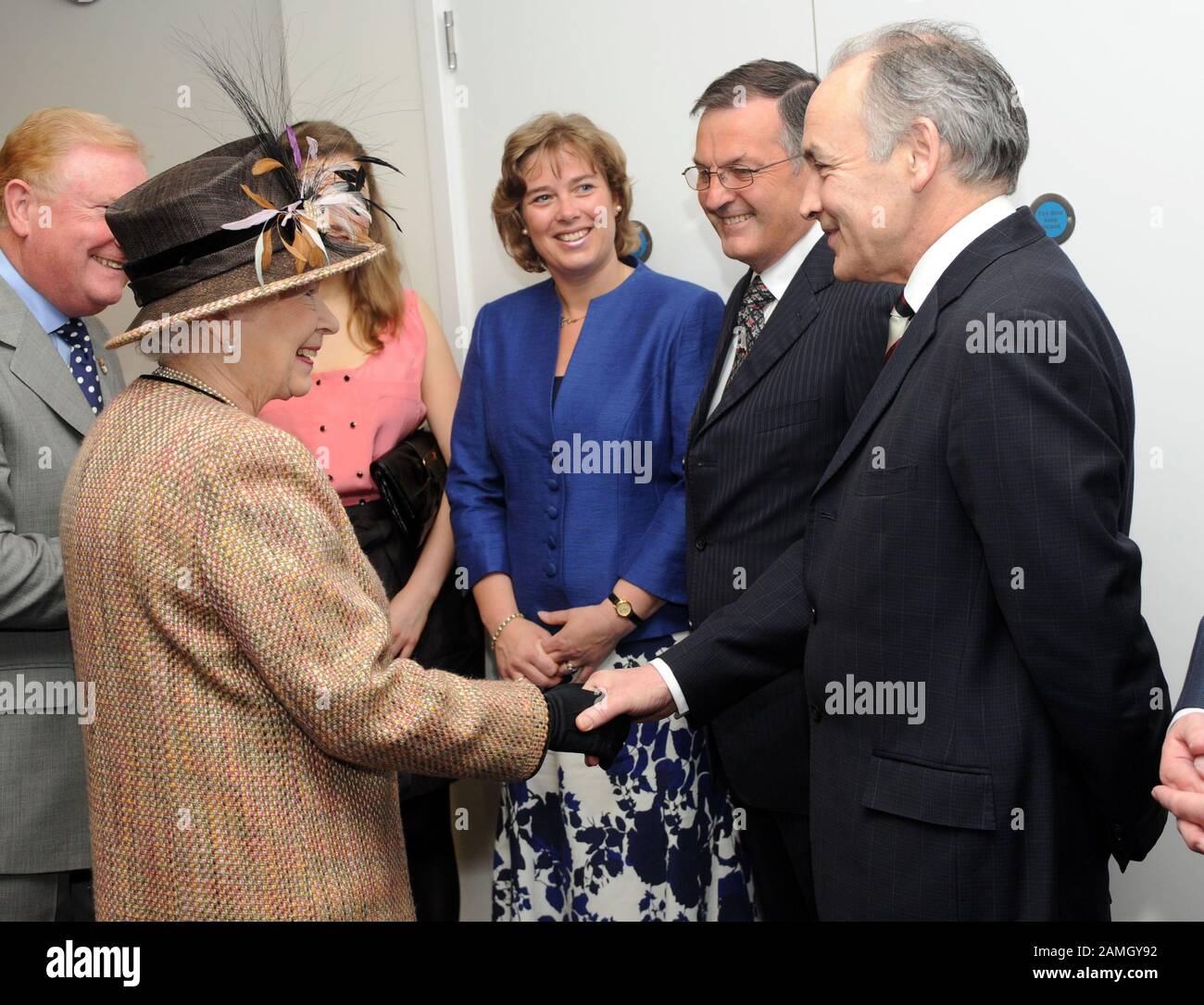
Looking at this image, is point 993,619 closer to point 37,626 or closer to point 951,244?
point 951,244

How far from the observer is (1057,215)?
7.81 feet

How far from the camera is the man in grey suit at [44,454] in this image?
1991 millimetres

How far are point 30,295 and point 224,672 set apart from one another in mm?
1028

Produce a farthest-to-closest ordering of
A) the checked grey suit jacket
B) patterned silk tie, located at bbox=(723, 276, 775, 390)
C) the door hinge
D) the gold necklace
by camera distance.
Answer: the door hinge
patterned silk tie, located at bbox=(723, 276, 775, 390)
the checked grey suit jacket
the gold necklace

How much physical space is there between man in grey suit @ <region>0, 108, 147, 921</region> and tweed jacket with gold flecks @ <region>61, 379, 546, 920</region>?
512 millimetres

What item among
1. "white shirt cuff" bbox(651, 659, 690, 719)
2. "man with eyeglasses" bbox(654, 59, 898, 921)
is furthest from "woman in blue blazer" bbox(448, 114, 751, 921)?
"white shirt cuff" bbox(651, 659, 690, 719)

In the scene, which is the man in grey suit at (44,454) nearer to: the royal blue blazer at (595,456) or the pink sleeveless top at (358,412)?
the pink sleeveless top at (358,412)

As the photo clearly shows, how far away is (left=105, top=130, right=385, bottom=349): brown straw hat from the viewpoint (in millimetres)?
1552

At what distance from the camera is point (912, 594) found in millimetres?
1604

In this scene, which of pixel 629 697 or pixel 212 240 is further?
pixel 629 697

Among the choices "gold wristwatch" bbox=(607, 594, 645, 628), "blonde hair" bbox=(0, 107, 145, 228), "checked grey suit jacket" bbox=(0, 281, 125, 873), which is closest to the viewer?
"checked grey suit jacket" bbox=(0, 281, 125, 873)

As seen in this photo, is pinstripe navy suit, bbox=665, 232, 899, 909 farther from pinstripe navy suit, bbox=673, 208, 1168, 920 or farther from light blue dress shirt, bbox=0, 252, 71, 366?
light blue dress shirt, bbox=0, 252, 71, 366

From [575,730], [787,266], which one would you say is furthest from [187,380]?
[787,266]

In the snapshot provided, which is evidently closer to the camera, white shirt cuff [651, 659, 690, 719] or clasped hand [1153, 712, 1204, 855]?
clasped hand [1153, 712, 1204, 855]
